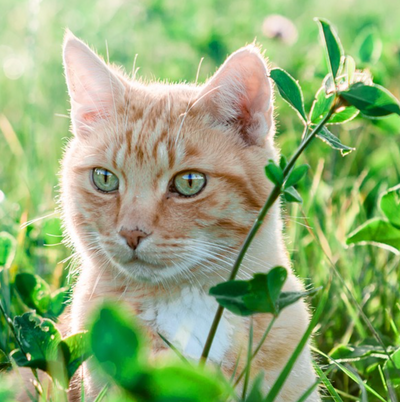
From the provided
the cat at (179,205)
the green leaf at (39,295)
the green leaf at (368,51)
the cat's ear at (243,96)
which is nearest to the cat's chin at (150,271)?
the cat at (179,205)

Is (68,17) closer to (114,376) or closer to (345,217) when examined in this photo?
(345,217)

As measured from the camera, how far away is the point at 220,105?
1.54 metres

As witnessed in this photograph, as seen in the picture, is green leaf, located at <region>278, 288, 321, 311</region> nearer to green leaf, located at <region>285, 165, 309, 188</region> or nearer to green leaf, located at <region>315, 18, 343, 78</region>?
green leaf, located at <region>285, 165, 309, 188</region>

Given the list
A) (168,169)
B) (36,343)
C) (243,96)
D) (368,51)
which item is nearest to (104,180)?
(168,169)

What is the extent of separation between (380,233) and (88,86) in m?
0.89

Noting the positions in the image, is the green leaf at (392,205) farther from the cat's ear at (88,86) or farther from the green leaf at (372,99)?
the cat's ear at (88,86)

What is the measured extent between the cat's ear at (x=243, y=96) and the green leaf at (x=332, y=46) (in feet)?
1.60

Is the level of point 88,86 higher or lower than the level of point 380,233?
higher

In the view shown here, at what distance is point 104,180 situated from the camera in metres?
1.53

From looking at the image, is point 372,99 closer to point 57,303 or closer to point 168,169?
point 168,169

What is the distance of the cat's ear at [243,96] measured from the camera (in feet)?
4.65

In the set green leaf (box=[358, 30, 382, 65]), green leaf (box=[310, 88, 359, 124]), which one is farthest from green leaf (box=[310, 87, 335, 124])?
green leaf (box=[358, 30, 382, 65])

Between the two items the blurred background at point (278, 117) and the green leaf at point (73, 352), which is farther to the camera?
the blurred background at point (278, 117)

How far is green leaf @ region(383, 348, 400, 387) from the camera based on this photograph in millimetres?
1226
